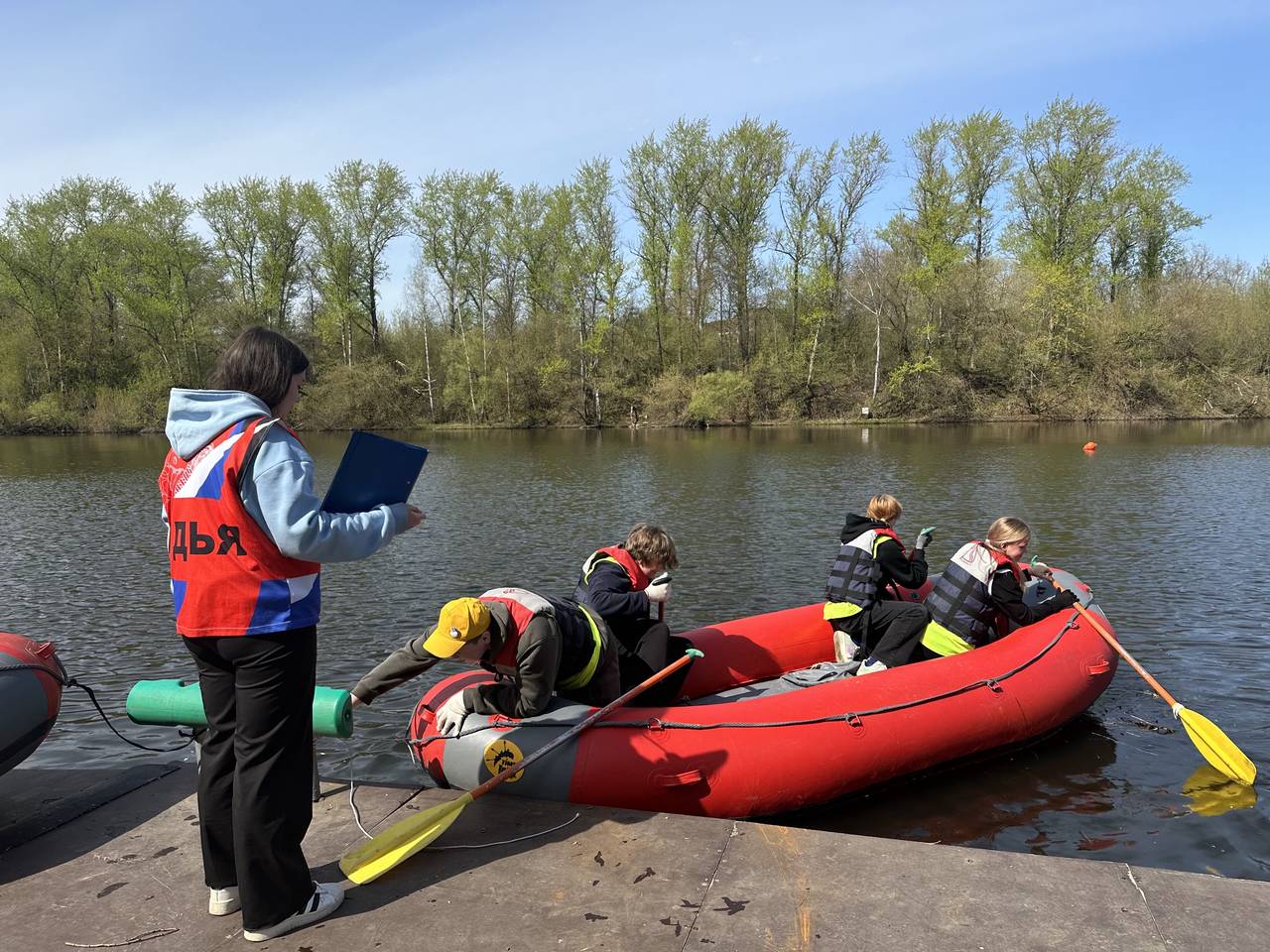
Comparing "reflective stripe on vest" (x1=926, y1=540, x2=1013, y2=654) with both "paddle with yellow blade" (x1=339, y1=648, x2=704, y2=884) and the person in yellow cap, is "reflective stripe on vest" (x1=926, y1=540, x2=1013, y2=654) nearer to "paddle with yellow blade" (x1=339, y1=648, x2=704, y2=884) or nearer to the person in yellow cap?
the person in yellow cap

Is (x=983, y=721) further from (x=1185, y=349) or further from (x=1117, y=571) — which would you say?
(x=1185, y=349)

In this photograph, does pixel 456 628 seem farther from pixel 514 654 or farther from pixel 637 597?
pixel 637 597

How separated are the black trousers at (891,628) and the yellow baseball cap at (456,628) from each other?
317 cm

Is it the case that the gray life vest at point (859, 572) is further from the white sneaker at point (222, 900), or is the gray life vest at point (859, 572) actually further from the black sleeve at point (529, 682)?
the white sneaker at point (222, 900)

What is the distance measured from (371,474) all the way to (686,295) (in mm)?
38164

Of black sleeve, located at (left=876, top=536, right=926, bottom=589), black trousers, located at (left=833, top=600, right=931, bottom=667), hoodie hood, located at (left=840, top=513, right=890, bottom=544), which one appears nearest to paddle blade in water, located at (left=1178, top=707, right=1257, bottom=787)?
black trousers, located at (left=833, top=600, right=931, bottom=667)

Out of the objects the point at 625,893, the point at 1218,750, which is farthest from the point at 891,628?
the point at 625,893

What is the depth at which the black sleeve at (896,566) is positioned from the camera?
558 cm

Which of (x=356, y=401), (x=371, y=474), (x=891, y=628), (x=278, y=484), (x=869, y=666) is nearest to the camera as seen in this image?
(x=278, y=484)

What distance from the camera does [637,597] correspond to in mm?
4566

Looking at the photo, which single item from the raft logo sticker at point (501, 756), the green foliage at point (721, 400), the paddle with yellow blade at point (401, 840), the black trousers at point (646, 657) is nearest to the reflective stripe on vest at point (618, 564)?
the black trousers at point (646, 657)

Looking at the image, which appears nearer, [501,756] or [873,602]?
[501,756]

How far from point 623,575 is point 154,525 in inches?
441

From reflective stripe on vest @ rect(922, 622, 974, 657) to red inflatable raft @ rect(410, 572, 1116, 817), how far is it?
0.21 meters
